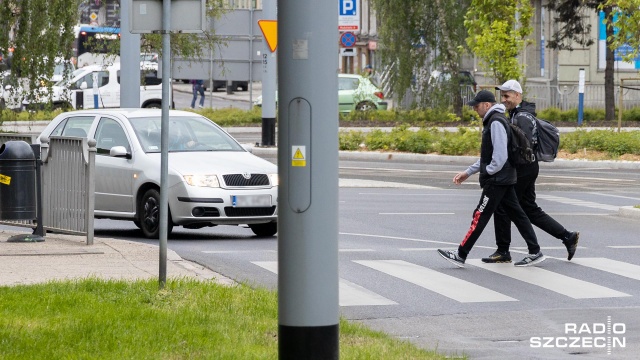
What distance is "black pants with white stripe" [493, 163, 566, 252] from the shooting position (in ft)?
43.5

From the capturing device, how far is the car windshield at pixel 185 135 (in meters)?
16.3

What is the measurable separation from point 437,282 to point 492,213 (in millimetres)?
1400

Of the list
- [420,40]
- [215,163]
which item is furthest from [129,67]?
[420,40]

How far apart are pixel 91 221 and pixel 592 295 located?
5.43 m

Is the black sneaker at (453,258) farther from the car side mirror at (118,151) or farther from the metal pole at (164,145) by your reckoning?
the car side mirror at (118,151)

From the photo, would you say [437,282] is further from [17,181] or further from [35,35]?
[35,35]

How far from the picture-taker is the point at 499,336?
366 inches

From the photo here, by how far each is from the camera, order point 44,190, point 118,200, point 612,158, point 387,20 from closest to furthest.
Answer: point 44,190
point 118,200
point 612,158
point 387,20

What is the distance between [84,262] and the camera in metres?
A: 12.5

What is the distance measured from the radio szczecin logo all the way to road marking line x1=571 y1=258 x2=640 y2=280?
284 cm

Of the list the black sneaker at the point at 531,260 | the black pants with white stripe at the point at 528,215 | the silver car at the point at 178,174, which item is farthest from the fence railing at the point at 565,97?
the black sneaker at the point at 531,260

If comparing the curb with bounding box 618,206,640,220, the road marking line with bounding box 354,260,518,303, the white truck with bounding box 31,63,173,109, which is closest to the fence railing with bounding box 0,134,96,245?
the road marking line with bounding box 354,260,518,303

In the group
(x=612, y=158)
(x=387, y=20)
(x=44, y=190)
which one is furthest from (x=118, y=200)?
(x=387, y=20)

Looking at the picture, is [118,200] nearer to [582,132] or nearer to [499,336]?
[499,336]
